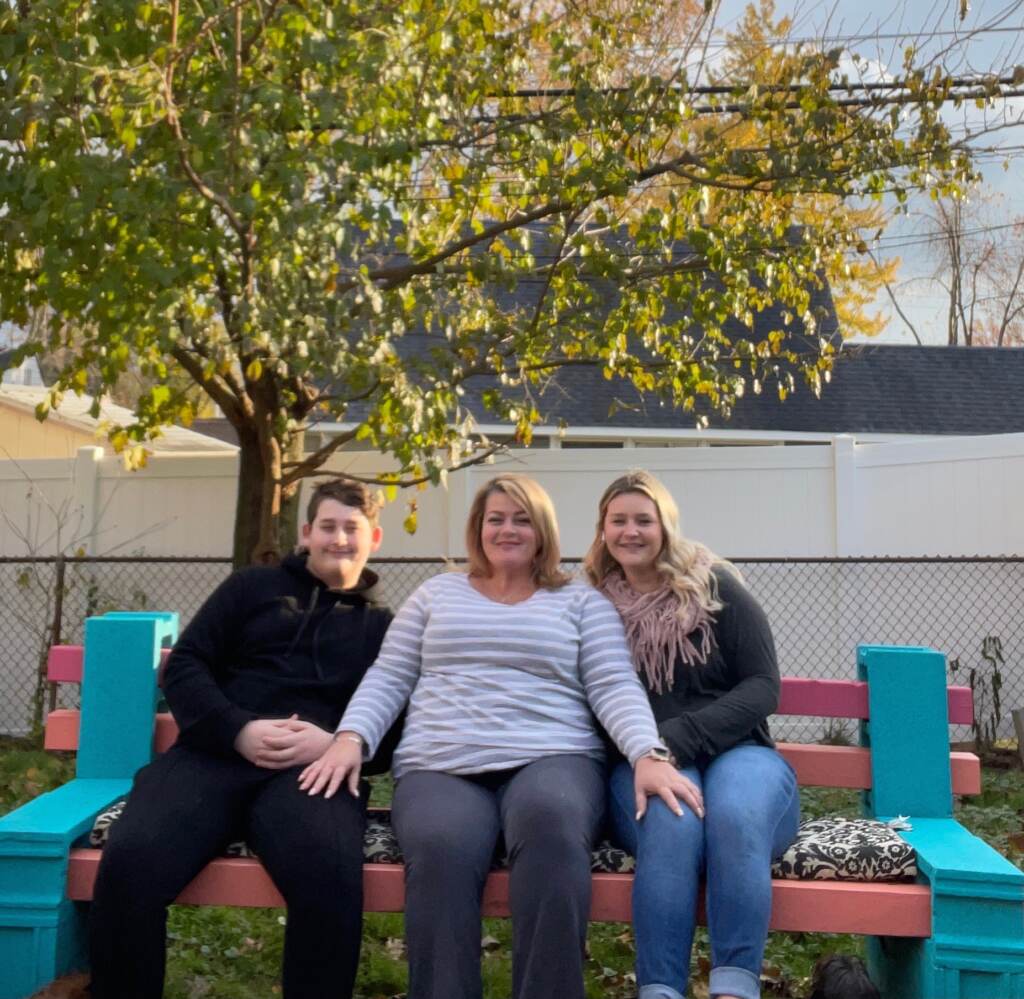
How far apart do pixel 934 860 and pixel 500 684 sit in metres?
1.09

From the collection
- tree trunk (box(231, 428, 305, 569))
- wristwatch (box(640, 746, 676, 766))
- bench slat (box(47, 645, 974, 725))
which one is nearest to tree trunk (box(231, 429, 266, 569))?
tree trunk (box(231, 428, 305, 569))

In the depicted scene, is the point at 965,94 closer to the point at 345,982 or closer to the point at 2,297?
the point at 2,297

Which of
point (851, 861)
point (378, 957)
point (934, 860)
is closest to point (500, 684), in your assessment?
point (851, 861)

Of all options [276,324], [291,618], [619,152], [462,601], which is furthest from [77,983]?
[619,152]

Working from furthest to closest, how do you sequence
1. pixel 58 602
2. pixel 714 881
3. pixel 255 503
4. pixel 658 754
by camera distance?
pixel 58 602
pixel 255 503
pixel 658 754
pixel 714 881

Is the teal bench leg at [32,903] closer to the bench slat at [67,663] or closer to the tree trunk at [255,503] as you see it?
the bench slat at [67,663]

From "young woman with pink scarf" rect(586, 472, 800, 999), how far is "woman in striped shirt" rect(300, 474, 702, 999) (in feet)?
0.28

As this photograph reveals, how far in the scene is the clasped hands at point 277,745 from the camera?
3141mm

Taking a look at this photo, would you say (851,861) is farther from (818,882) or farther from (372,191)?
(372,191)

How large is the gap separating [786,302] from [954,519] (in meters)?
1.80

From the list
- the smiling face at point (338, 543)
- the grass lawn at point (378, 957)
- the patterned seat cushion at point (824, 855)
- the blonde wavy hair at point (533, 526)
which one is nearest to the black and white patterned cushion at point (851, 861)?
the patterned seat cushion at point (824, 855)

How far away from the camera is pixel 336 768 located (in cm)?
309

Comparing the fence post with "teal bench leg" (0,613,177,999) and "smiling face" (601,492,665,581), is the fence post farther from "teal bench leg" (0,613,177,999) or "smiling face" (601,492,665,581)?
"smiling face" (601,492,665,581)

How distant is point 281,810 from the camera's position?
3.02 metres
